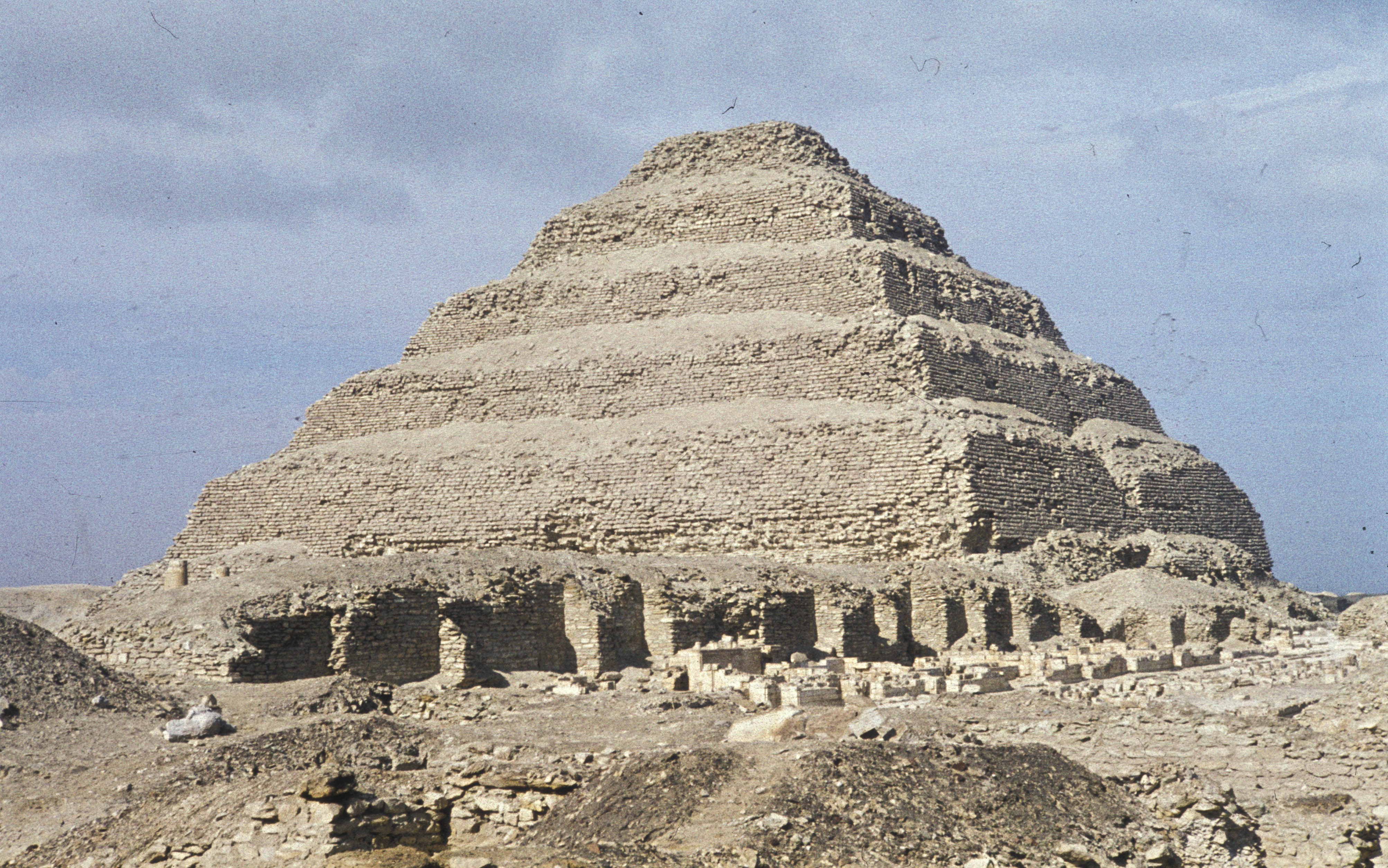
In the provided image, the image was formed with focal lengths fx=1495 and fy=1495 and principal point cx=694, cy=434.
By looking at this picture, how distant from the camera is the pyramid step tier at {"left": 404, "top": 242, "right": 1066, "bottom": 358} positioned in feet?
131

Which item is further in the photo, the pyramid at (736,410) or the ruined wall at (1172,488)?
the ruined wall at (1172,488)

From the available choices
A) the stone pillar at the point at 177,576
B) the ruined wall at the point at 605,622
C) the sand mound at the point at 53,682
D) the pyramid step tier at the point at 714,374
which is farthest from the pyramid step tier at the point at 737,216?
the sand mound at the point at 53,682

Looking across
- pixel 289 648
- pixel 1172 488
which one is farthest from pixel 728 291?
pixel 289 648

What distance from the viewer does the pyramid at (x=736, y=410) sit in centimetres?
3419

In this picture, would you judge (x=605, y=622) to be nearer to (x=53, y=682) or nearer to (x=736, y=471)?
(x=53, y=682)

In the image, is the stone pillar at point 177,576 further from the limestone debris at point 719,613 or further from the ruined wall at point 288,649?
the ruined wall at point 288,649

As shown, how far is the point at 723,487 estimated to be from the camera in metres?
34.8

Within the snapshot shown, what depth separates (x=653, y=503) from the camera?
1388 inches

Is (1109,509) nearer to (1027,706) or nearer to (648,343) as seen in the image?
(648,343)

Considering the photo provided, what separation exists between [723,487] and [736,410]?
2661 millimetres

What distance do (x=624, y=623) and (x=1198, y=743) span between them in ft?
43.5

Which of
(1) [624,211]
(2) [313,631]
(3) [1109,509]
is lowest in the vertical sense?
(2) [313,631]

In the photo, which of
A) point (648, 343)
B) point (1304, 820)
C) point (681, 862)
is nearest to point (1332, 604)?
point (648, 343)

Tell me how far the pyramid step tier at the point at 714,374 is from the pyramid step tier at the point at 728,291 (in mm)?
591
